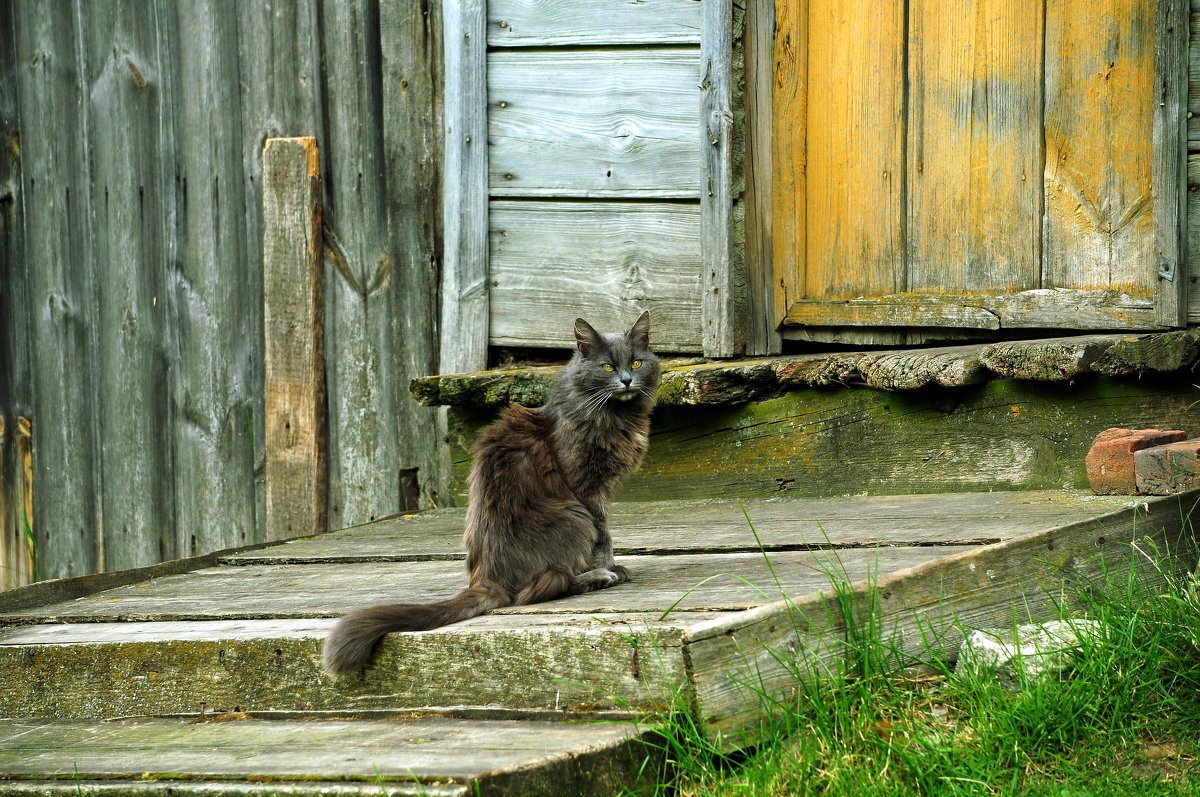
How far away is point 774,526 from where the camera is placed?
127 inches

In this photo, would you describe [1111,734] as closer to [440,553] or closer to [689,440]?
[440,553]

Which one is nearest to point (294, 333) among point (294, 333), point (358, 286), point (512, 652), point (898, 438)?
point (294, 333)

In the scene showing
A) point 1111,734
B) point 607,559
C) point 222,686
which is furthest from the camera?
point 607,559

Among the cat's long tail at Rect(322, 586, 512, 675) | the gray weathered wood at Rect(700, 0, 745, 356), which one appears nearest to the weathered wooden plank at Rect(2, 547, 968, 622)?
the cat's long tail at Rect(322, 586, 512, 675)

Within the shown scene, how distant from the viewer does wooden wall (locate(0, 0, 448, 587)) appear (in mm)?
4648

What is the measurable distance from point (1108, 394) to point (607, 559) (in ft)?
5.53

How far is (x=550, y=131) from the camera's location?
4230mm

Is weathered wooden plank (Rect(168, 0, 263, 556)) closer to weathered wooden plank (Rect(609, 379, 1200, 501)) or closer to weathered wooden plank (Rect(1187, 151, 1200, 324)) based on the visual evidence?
weathered wooden plank (Rect(609, 379, 1200, 501))

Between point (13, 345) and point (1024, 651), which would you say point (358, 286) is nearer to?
point (13, 345)

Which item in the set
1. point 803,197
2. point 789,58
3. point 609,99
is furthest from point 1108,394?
point 609,99

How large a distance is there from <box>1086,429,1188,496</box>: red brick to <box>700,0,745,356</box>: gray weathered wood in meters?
1.32

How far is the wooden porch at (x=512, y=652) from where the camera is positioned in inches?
74.7

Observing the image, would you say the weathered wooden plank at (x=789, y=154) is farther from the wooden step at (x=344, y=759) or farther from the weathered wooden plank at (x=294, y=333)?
the wooden step at (x=344, y=759)

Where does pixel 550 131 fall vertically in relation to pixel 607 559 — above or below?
above
